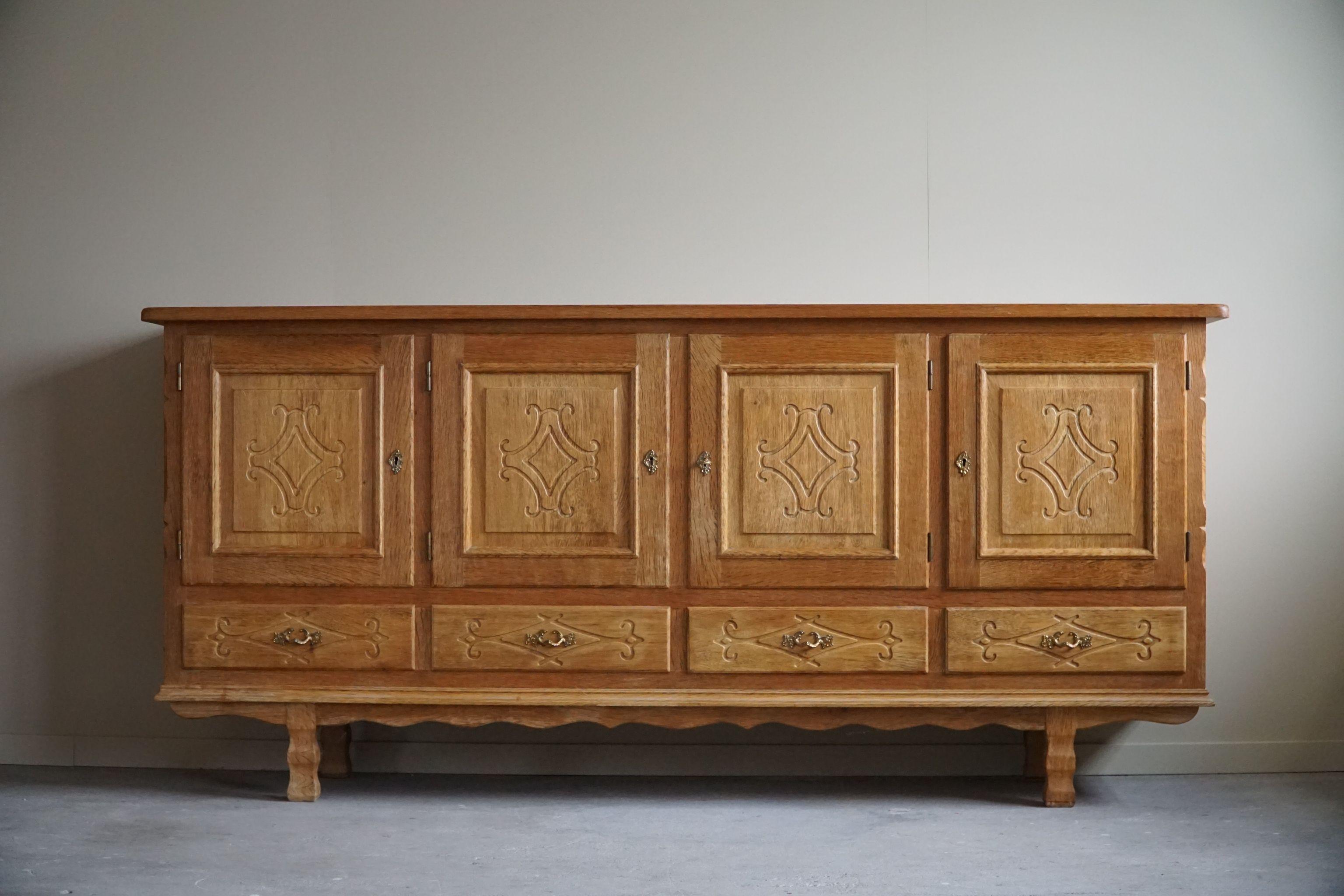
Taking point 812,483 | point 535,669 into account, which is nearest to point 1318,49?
point 812,483

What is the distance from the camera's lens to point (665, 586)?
2463 mm

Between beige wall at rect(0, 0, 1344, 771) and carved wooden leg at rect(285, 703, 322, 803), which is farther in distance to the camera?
beige wall at rect(0, 0, 1344, 771)

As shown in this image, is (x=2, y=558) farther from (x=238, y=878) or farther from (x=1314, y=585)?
(x=1314, y=585)

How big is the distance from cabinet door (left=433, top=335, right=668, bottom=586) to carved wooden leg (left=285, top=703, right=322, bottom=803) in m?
0.51

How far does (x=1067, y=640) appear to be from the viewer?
2.43 m

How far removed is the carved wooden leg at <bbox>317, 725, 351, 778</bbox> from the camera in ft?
9.32

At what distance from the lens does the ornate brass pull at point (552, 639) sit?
2.46 metres

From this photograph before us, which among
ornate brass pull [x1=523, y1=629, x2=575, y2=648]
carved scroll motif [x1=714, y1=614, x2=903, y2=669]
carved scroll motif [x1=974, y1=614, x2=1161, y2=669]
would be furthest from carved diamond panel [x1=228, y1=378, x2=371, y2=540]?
carved scroll motif [x1=974, y1=614, x2=1161, y2=669]

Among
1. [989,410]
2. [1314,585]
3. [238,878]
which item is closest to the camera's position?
[238,878]

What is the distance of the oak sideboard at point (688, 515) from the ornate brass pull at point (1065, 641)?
0.6 inches

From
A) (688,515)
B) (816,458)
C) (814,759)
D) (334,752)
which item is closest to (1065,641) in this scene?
(816,458)

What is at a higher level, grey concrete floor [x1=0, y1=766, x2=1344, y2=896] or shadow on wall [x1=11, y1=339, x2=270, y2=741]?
shadow on wall [x1=11, y1=339, x2=270, y2=741]

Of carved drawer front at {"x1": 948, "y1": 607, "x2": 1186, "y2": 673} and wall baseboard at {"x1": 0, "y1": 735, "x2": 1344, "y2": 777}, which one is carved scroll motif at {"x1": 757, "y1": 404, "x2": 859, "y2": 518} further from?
wall baseboard at {"x1": 0, "y1": 735, "x2": 1344, "y2": 777}

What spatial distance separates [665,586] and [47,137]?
7.94 ft
